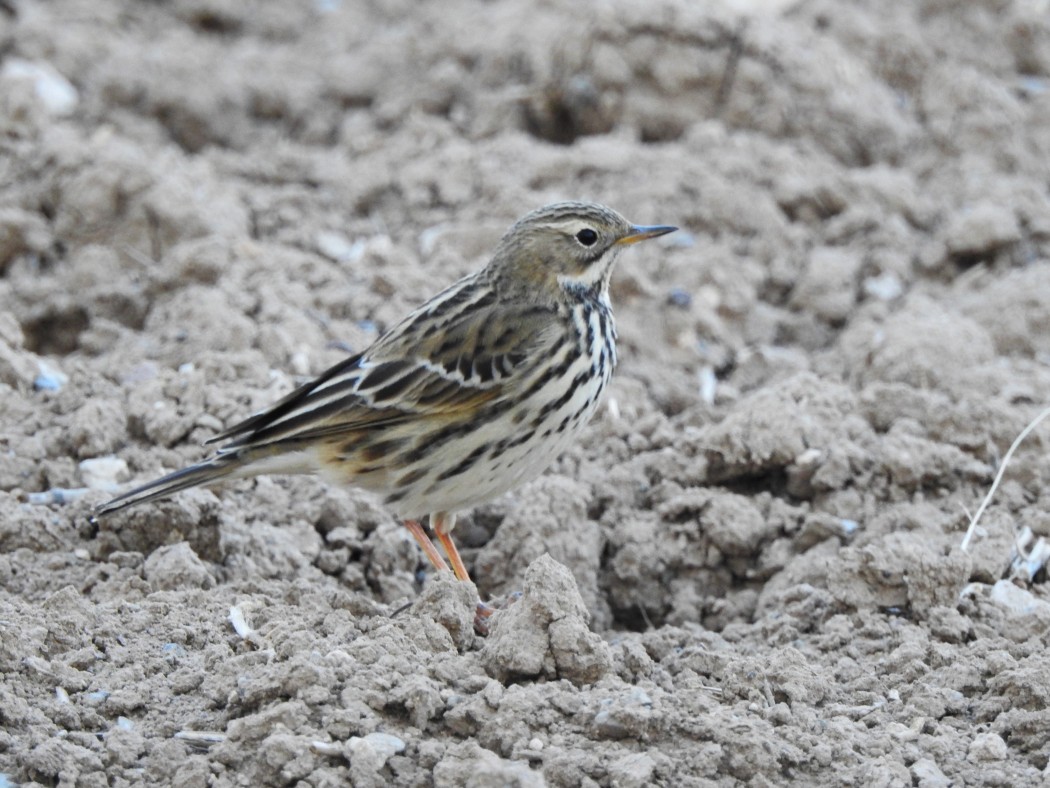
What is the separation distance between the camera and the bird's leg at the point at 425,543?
5.27 meters

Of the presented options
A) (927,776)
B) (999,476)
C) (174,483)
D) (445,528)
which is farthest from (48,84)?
(927,776)

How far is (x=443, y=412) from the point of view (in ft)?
16.9

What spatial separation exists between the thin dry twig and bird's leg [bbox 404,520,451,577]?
1.93m

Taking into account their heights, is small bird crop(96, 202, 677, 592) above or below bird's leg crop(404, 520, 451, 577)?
above

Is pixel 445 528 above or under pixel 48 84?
under

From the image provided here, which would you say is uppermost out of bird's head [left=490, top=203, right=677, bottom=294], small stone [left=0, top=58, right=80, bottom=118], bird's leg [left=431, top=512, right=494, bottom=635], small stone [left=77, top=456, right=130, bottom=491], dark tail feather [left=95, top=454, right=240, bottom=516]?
small stone [left=0, top=58, right=80, bottom=118]

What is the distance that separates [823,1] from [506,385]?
531 centimetres

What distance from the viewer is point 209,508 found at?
537cm

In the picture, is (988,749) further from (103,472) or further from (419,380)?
(103,472)

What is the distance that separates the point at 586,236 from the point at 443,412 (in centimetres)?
94

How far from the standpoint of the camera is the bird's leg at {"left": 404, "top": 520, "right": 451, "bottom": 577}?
5.27 metres

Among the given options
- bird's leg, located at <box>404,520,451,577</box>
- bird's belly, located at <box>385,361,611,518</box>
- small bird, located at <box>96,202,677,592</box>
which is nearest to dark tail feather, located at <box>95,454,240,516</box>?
small bird, located at <box>96,202,677,592</box>

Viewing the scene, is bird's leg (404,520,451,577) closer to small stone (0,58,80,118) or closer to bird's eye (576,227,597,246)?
bird's eye (576,227,597,246)

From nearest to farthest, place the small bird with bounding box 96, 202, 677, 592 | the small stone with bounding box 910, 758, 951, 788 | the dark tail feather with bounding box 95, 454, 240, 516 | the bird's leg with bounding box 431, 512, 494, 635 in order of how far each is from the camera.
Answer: the small stone with bounding box 910, 758, 951, 788
the dark tail feather with bounding box 95, 454, 240, 516
the small bird with bounding box 96, 202, 677, 592
the bird's leg with bounding box 431, 512, 494, 635
